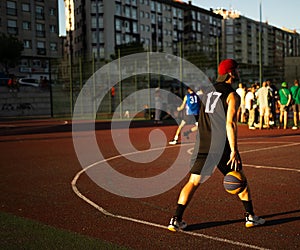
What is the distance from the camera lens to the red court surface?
462 cm

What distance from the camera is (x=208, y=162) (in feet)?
16.0

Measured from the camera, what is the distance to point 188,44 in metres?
25.2

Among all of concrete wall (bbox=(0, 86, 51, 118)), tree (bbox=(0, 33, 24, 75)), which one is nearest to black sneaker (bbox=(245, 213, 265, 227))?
concrete wall (bbox=(0, 86, 51, 118))

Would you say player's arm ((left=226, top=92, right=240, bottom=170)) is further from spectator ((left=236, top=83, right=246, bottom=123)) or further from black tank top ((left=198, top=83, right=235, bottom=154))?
spectator ((left=236, top=83, right=246, bottom=123))

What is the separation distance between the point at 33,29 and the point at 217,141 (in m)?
70.3

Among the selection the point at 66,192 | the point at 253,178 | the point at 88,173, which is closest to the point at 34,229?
the point at 66,192

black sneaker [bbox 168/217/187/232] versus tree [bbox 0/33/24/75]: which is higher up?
tree [bbox 0/33/24/75]

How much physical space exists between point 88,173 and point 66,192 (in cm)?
167

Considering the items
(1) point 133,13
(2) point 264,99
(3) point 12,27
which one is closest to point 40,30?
(3) point 12,27

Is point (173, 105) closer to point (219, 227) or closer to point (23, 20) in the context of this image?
point (219, 227)

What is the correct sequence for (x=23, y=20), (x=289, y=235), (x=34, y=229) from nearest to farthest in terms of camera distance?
(x=289, y=235) → (x=34, y=229) → (x=23, y=20)

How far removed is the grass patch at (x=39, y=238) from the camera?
4359 mm

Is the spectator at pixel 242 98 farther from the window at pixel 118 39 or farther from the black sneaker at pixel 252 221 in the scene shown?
the window at pixel 118 39

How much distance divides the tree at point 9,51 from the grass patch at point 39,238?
54000 mm
